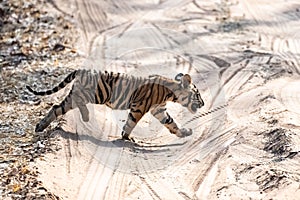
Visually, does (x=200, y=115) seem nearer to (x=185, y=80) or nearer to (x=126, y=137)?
(x=185, y=80)

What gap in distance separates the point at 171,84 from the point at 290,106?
6.97 feet

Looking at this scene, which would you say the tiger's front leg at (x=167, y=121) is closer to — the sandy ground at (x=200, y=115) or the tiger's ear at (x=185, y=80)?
the sandy ground at (x=200, y=115)

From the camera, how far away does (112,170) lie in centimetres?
813

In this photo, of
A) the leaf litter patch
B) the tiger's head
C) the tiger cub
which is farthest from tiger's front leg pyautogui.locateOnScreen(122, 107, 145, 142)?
the leaf litter patch

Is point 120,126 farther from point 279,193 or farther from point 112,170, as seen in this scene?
point 279,193

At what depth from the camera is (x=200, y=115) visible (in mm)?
9555

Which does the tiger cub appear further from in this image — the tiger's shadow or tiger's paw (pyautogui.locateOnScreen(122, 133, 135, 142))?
the tiger's shadow

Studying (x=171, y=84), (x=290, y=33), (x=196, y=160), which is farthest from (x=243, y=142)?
(x=290, y=33)

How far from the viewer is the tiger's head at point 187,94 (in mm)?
8724

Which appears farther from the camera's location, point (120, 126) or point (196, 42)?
point (196, 42)

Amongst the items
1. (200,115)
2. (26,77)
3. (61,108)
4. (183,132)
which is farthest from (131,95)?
(26,77)

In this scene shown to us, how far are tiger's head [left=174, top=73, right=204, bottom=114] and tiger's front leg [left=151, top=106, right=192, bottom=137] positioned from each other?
0.28m

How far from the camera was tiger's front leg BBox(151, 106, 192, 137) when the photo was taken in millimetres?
8805

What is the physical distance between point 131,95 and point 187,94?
84 centimetres
